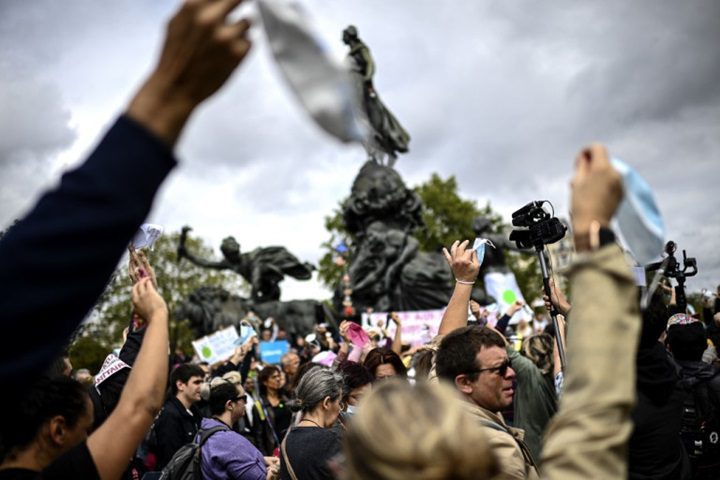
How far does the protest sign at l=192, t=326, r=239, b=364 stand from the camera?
431 inches

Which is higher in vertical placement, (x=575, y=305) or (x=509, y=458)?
(x=575, y=305)

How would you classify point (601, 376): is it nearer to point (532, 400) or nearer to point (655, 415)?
point (655, 415)

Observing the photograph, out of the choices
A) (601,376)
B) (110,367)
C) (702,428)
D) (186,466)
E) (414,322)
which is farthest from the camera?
(414,322)

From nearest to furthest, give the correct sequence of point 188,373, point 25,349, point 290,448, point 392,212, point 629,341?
point 25,349, point 629,341, point 290,448, point 188,373, point 392,212

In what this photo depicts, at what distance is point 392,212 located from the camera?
2072 centimetres

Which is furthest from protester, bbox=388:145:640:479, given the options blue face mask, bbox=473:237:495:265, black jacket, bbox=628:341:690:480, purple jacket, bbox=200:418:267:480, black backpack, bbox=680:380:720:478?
black backpack, bbox=680:380:720:478

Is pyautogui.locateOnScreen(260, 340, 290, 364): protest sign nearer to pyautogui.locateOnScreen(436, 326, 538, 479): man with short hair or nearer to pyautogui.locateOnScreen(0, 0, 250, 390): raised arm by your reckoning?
pyautogui.locateOnScreen(436, 326, 538, 479): man with short hair

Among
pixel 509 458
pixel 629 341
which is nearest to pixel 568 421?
pixel 629 341

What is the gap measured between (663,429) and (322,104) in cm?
345

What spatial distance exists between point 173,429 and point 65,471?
4457 mm

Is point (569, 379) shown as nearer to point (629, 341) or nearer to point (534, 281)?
point (629, 341)

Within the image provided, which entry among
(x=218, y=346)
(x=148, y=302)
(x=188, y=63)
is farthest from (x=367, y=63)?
(x=188, y=63)

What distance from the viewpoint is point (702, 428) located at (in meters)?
5.16

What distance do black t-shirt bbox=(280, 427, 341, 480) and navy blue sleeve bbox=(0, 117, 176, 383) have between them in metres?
2.75
